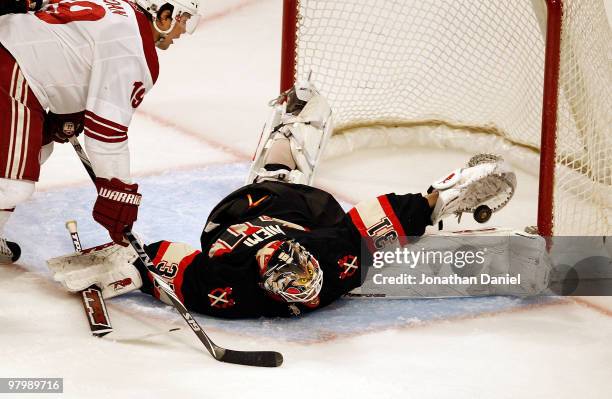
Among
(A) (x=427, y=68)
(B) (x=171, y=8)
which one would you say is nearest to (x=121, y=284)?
(B) (x=171, y=8)


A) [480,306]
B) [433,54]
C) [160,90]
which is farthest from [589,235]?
[160,90]

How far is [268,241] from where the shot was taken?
2.67 m

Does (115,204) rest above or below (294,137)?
below

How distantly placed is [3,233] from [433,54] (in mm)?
1517

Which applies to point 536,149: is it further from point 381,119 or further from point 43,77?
point 43,77

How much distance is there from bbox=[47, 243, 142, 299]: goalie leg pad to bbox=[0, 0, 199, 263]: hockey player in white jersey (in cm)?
6

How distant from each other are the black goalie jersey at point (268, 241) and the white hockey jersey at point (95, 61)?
0.25 metres

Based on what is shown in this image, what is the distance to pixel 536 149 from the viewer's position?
12.6 feet

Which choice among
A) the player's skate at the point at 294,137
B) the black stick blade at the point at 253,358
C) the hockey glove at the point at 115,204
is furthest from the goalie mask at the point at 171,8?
the black stick blade at the point at 253,358

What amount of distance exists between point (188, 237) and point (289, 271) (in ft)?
2.45

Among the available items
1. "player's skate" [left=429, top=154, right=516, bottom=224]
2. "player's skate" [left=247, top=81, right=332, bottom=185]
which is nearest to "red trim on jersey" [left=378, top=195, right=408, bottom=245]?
"player's skate" [left=429, top=154, right=516, bottom=224]

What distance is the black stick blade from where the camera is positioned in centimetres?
247
